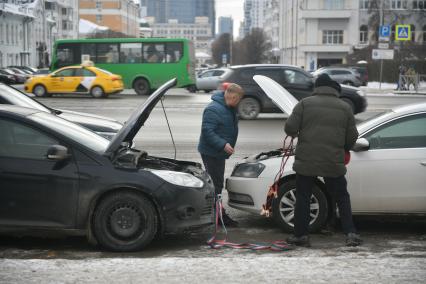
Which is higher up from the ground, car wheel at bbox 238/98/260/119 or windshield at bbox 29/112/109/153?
windshield at bbox 29/112/109/153

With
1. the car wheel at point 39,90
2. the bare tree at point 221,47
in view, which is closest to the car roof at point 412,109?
the car wheel at point 39,90

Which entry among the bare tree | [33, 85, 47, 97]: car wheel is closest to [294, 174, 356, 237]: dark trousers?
[33, 85, 47, 97]: car wheel

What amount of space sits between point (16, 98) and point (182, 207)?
6.18m

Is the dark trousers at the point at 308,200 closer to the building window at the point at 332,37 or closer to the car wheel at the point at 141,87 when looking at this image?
the car wheel at the point at 141,87

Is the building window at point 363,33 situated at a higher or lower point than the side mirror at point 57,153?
higher

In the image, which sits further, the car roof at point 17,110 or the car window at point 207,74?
the car window at point 207,74

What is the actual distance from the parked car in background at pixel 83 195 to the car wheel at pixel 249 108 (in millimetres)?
14114

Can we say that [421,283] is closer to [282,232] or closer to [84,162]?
[282,232]

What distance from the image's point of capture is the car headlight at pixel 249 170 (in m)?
7.33

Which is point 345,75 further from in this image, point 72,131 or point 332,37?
point 72,131

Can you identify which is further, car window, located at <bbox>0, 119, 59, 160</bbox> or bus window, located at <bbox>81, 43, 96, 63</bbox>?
bus window, located at <bbox>81, 43, 96, 63</bbox>

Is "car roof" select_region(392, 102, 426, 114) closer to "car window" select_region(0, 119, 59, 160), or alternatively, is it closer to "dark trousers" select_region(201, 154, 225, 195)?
"dark trousers" select_region(201, 154, 225, 195)

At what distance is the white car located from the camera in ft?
22.9

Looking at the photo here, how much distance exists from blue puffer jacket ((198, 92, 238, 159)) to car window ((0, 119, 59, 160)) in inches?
69.5
